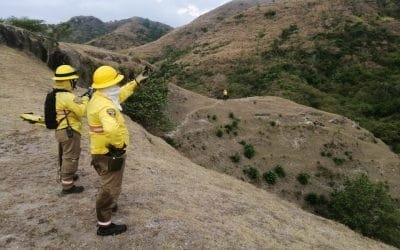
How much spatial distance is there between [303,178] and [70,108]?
2655cm

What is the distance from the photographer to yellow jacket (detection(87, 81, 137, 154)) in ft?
26.7

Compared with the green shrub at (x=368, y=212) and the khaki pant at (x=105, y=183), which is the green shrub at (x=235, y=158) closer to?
the green shrub at (x=368, y=212)

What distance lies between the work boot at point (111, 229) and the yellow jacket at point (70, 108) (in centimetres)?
256

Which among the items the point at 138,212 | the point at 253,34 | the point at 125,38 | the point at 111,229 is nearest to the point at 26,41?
the point at 138,212

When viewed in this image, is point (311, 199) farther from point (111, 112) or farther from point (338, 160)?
point (111, 112)

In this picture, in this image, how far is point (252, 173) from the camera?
33.2 meters

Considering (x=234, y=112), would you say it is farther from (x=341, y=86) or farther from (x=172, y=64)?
(x=172, y=64)

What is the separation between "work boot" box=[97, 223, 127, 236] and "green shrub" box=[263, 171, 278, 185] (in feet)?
80.1

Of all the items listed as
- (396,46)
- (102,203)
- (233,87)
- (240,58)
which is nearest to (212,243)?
(102,203)

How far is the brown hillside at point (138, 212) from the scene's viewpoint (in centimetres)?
960

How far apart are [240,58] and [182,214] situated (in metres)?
65.9

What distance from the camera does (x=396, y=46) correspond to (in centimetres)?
7319

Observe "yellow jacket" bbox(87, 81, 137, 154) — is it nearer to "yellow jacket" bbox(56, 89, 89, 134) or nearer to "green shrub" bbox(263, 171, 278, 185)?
"yellow jacket" bbox(56, 89, 89, 134)

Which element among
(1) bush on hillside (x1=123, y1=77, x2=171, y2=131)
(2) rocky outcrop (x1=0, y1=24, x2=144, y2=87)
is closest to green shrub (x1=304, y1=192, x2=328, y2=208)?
(1) bush on hillside (x1=123, y1=77, x2=171, y2=131)
